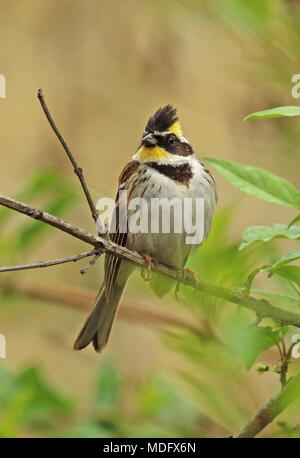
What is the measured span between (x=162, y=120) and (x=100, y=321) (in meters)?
0.53

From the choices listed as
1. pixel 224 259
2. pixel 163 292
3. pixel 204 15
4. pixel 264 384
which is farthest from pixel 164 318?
pixel 264 384

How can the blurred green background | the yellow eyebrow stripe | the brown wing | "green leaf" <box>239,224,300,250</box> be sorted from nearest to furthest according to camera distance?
1. "green leaf" <box>239,224,300,250</box>
2. the brown wing
3. the yellow eyebrow stripe
4. the blurred green background

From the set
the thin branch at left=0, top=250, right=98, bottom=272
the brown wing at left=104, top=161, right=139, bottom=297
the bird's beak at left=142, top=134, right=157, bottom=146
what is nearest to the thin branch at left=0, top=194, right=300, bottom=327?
the thin branch at left=0, top=250, right=98, bottom=272

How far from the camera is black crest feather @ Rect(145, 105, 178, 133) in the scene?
1.95m

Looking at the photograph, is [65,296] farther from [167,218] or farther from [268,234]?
[268,234]

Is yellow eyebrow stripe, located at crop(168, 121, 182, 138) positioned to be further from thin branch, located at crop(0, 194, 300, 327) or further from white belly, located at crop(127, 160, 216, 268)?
thin branch, located at crop(0, 194, 300, 327)

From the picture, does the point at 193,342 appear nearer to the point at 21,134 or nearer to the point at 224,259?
the point at 224,259

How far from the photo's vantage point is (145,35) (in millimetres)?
3924

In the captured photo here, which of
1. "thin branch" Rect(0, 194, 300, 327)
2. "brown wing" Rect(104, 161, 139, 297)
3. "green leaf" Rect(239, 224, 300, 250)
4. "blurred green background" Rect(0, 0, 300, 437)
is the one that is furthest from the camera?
"blurred green background" Rect(0, 0, 300, 437)

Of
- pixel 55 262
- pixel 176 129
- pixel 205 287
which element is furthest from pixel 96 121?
pixel 205 287

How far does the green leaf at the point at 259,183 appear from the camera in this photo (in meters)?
1.02

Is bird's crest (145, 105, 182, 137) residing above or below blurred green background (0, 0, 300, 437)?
below

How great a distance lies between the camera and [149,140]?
6.48ft

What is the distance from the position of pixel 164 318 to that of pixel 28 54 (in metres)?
2.87
